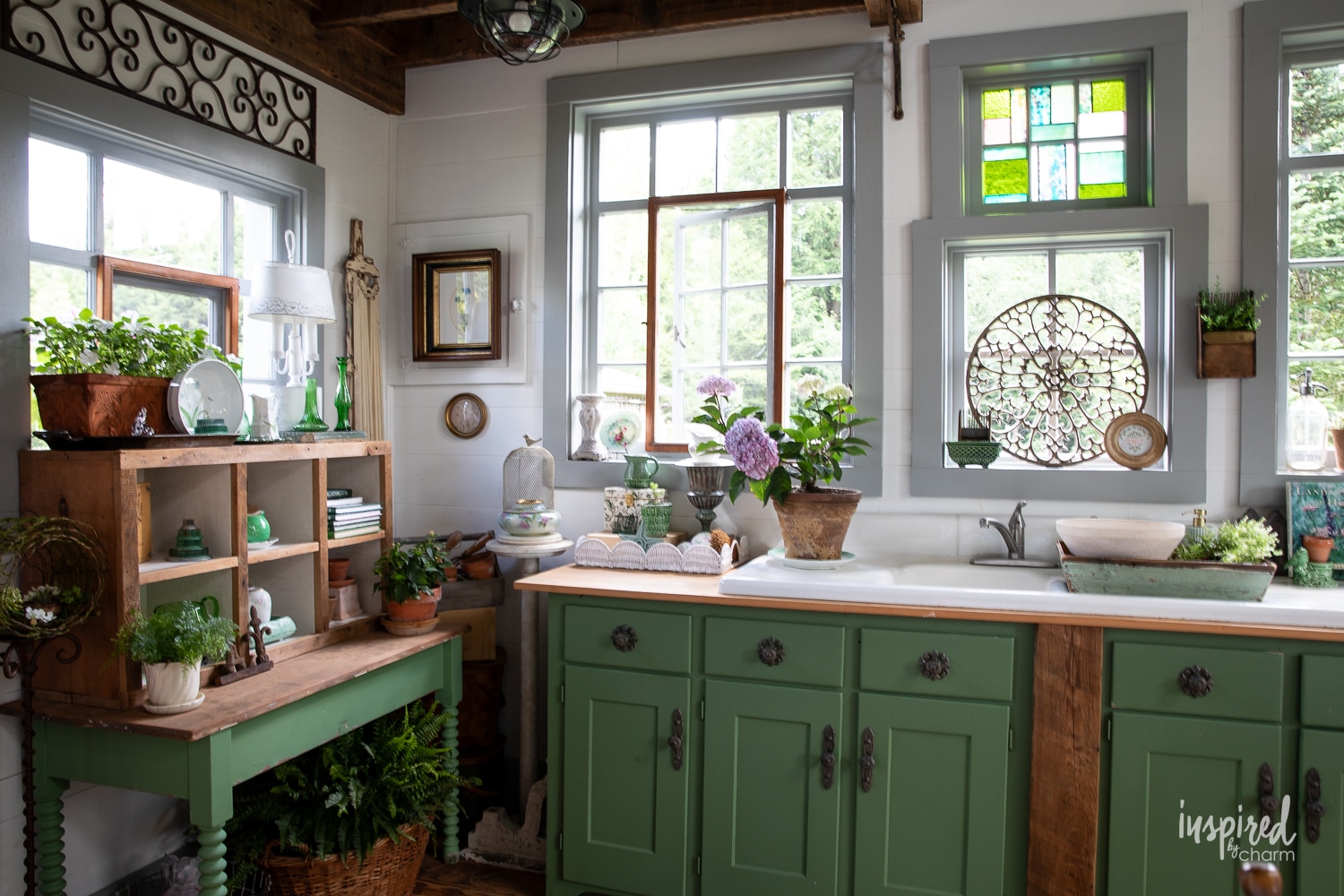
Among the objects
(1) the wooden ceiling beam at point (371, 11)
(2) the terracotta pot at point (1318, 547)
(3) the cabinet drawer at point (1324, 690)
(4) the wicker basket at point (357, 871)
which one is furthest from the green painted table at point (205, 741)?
(2) the terracotta pot at point (1318, 547)

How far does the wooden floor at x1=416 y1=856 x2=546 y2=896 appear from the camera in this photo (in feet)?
9.96

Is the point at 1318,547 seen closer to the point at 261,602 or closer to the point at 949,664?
the point at 949,664

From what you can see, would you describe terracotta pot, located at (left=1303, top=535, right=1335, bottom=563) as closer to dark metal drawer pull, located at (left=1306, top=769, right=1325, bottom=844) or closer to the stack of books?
dark metal drawer pull, located at (left=1306, top=769, right=1325, bottom=844)

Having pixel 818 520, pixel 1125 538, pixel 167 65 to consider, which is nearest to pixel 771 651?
pixel 818 520

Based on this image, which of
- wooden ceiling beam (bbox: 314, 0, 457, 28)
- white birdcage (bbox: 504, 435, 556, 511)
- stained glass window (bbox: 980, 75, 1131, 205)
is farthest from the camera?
white birdcage (bbox: 504, 435, 556, 511)

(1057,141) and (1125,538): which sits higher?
(1057,141)

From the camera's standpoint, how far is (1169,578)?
2.54m

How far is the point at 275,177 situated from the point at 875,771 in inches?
114

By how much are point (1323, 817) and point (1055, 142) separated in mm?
2272

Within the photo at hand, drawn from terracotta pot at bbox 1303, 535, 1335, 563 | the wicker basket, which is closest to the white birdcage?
the wicker basket

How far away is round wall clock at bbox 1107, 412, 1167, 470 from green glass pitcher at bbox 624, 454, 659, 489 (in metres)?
1.62

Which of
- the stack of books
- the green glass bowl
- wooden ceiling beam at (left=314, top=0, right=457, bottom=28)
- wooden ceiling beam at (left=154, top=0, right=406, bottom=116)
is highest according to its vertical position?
wooden ceiling beam at (left=314, top=0, right=457, bottom=28)

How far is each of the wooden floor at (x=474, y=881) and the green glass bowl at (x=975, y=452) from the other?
6.82 ft

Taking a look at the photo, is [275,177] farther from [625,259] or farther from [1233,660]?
[1233,660]
